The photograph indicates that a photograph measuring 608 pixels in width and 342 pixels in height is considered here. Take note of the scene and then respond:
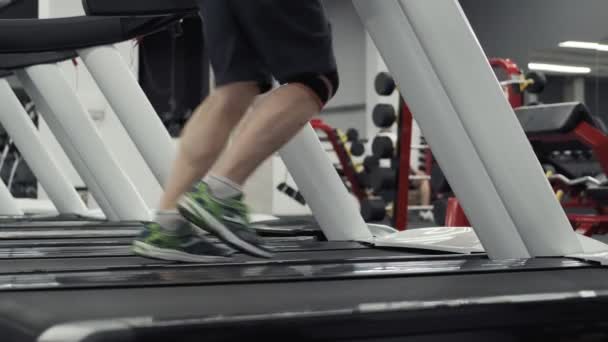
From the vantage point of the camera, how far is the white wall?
6633mm

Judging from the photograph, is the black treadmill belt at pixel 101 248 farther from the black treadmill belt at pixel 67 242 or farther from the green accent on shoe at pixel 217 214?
the green accent on shoe at pixel 217 214

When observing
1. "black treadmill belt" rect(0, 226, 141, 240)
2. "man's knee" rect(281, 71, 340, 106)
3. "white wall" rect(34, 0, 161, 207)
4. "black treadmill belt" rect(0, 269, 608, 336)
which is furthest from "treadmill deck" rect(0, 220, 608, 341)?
"white wall" rect(34, 0, 161, 207)

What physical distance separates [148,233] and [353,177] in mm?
4830

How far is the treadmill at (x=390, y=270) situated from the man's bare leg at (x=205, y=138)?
0.52ft

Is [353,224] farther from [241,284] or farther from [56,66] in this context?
[56,66]

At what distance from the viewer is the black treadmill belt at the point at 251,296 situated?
95 centimetres

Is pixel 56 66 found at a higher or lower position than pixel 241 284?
higher

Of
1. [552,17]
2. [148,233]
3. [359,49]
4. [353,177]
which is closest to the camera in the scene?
[148,233]

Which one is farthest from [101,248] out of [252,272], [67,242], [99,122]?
[99,122]

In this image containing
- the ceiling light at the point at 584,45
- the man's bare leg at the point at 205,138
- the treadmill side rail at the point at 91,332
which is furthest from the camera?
the ceiling light at the point at 584,45

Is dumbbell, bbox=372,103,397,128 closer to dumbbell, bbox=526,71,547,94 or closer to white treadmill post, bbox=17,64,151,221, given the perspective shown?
dumbbell, bbox=526,71,547,94

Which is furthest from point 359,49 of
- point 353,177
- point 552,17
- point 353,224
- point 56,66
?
point 353,224

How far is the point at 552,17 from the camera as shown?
8.33m

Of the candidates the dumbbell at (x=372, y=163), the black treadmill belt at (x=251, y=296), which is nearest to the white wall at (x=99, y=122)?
the dumbbell at (x=372, y=163)
